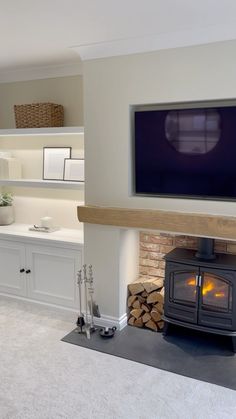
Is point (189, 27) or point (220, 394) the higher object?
point (189, 27)

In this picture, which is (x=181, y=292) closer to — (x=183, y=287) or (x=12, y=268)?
(x=183, y=287)

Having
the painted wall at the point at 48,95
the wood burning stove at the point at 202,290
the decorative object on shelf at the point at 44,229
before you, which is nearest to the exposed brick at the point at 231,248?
the wood burning stove at the point at 202,290

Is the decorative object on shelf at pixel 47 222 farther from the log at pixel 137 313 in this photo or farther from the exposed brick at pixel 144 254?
the log at pixel 137 313

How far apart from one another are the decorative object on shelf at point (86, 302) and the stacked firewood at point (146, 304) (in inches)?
13.7

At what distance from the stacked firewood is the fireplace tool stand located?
1.19 ft

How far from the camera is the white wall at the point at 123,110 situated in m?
2.71

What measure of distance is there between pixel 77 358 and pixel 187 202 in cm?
147

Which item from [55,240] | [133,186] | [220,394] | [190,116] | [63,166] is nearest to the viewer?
[220,394]

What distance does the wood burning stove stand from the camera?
9.64 ft

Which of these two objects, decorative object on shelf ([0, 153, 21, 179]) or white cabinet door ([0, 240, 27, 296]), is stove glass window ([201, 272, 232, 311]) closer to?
white cabinet door ([0, 240, 27, 296])

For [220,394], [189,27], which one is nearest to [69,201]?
[189,27]

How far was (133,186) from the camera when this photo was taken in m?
3.17

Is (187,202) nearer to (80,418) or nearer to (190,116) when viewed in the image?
(190,116)

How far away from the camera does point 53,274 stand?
12.1 feet
